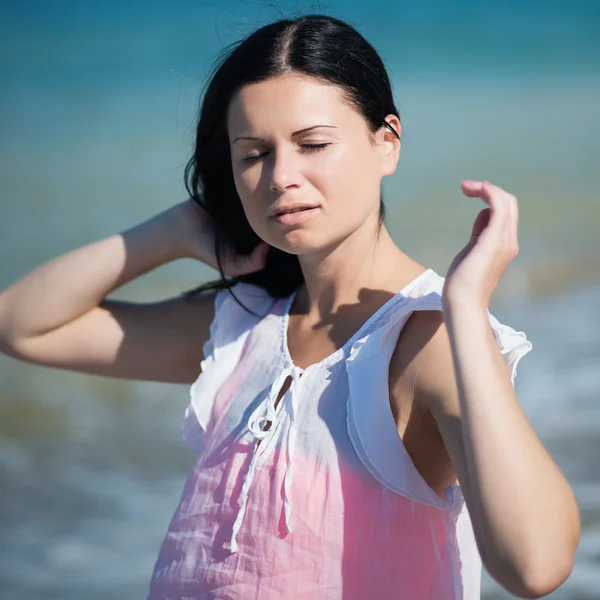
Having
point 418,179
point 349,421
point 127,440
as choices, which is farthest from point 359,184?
point 418,179

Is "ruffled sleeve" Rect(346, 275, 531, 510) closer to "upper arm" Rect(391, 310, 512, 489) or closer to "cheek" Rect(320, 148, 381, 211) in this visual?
"upper arm" Rect(391, 310, 512, 489)

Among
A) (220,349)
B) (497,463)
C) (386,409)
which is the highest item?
(220,349)

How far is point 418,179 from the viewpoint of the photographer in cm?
668

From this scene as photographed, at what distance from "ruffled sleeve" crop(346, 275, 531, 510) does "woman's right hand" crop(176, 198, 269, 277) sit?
0.49 m

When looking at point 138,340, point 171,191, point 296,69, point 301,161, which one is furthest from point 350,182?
point 171,191

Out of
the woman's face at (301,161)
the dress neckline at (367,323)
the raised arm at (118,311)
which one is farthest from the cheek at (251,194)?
the raised arm at (118,311)

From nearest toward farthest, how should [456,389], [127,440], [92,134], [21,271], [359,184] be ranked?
[456,389] < [359,184] < [127,440] < [21,271] < [92,134]

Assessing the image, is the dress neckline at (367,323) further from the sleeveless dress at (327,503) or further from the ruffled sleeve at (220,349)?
the ruffled sleeve at (220,349)

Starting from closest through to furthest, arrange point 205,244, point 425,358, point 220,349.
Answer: point 425,358 < point 220,349 < point 205,244

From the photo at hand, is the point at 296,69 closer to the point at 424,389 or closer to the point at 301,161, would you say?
the point at 301,161

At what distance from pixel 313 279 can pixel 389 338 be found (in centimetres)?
30

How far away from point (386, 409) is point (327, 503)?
18 cm

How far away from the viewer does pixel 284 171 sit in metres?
1.56

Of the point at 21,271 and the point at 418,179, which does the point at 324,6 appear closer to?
the point at 21,271
